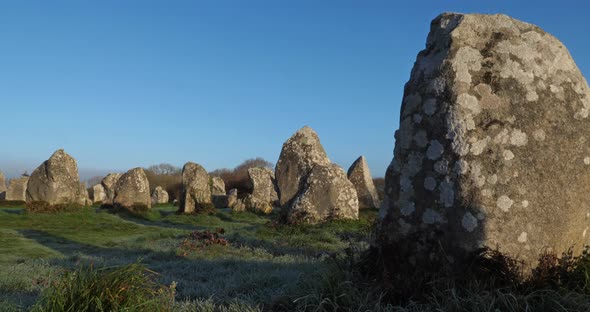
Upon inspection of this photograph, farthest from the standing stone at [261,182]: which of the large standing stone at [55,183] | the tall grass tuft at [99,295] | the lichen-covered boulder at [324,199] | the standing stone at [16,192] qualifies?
the tall grass tuft at [99,295]

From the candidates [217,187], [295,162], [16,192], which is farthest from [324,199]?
[16,192]

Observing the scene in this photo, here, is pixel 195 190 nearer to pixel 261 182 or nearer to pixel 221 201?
pixel 261 182

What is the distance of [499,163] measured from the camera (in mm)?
5379

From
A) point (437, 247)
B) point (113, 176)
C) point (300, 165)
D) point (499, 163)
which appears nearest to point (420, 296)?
point (437, 247)

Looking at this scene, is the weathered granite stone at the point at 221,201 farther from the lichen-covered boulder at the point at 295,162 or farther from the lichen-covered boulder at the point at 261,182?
the lichen-covered boulder at the point at 295,162

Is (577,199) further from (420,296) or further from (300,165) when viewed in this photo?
Answer: (300,165)

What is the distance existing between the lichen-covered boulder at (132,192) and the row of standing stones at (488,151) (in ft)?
80.0

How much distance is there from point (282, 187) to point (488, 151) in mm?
17749

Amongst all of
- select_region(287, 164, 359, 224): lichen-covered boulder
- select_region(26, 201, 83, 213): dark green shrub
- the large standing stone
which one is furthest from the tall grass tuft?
the large standing stone

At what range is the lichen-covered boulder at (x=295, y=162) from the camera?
22.7 m

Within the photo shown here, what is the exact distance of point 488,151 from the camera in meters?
5.41

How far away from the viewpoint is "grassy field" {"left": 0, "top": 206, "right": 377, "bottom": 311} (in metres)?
6.27

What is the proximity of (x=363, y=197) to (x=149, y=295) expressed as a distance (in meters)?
24.5

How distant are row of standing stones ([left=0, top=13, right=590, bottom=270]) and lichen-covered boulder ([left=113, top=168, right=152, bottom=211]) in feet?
80.0
